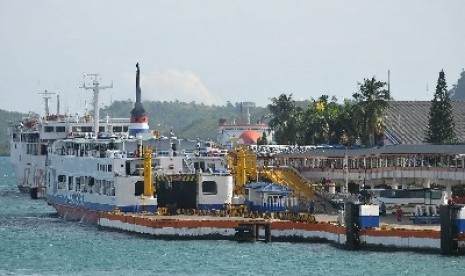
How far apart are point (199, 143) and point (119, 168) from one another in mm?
12708

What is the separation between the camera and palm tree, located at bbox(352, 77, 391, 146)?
150 meters

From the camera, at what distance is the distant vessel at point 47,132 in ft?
513

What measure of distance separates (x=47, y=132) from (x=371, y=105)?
43.4 m

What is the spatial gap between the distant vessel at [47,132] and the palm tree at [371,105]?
79.1 feet

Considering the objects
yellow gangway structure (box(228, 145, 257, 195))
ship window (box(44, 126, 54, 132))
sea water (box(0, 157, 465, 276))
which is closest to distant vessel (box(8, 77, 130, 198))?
ship window (box(44, 126, 54, 132))

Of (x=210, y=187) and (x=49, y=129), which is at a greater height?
(x=49, y=129)

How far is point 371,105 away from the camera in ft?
493

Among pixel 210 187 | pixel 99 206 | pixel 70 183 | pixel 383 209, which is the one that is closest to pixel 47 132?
pixel 70 183

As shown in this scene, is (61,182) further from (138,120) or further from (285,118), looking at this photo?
(285,118)

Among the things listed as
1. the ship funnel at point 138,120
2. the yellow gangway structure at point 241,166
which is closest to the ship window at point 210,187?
the yellow gangway structure at point 241,166

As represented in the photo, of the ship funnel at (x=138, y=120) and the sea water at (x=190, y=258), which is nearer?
the sea water at (x=190, y=258)

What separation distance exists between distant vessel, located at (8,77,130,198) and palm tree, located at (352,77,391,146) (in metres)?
24.1

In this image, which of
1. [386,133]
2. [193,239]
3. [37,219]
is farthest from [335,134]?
[193,239]

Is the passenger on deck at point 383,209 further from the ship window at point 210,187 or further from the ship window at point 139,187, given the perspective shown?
the ship window at point 139,187
